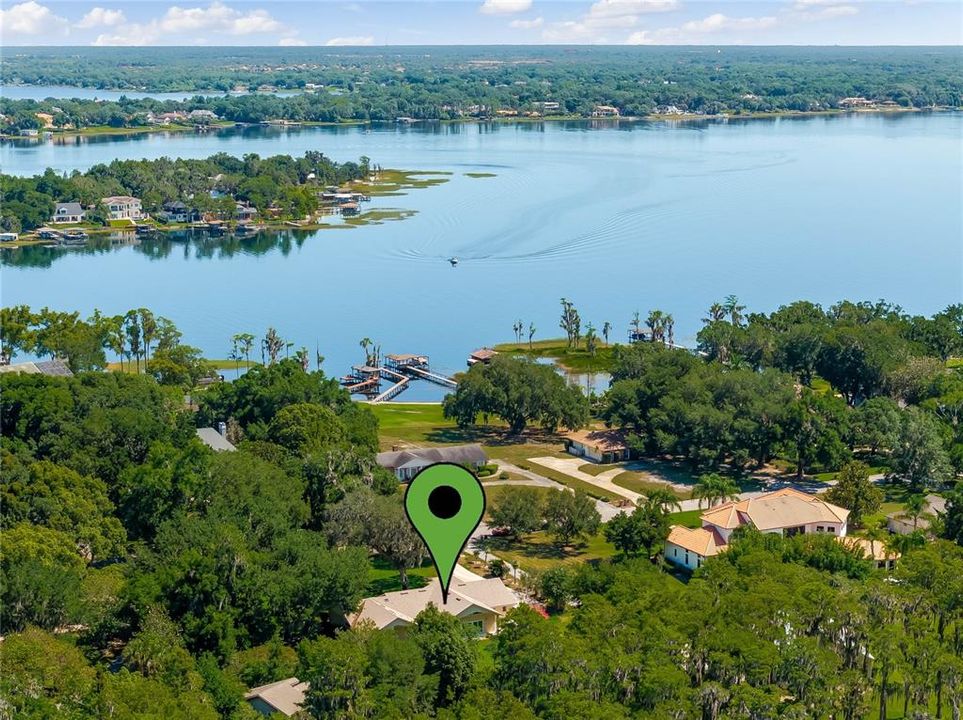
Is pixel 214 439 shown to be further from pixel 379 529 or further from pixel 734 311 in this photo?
pixel 734 311

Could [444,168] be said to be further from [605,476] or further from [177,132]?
Answer: [605,476]

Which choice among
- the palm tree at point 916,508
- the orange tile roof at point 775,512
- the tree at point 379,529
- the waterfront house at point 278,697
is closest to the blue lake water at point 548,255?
the orange tile roof at point 775,512

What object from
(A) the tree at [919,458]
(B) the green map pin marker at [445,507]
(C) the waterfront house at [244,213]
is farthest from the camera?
(C) the waterfront house at [244,213]

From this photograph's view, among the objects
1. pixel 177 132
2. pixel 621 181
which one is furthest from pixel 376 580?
pixel 177 132

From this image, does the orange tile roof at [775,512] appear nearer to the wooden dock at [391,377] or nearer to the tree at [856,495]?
the tree at [856,495]

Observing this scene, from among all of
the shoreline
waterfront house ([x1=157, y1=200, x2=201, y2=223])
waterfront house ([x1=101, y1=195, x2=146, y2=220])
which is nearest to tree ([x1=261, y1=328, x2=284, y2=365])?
waterfront house ([x1=157, y1=200, x2=201, y2=223])

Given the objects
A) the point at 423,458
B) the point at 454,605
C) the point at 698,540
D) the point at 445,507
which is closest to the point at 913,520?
the point at 698,540
